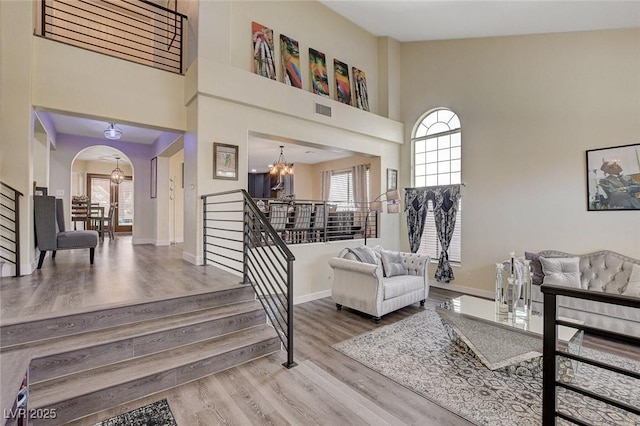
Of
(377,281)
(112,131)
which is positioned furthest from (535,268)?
(112,131)

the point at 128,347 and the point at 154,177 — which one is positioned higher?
the point at 154,177

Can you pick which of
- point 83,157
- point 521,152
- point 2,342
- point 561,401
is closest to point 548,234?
point 521,152

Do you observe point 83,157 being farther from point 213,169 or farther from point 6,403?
point 6,403

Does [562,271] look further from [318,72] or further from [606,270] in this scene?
[318,72]

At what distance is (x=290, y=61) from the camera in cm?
554

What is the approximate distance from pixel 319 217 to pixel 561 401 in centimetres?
411

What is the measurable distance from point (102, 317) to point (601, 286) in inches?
239

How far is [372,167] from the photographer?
7023 millimetres

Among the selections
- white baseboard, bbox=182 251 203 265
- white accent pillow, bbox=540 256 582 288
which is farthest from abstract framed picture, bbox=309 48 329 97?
white accent pillow, bbox=540 256 582 288

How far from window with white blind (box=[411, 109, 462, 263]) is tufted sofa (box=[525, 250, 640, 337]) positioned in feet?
5.86

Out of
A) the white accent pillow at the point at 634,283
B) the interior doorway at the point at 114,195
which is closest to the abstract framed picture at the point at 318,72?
the white accent pillow at the point at 634,283

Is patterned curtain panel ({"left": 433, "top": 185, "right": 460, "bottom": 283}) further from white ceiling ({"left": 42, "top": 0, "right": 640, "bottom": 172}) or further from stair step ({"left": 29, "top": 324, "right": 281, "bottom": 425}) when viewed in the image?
stair step ({"left": 29, "top": 324, "right": 281, "bottom": 425})

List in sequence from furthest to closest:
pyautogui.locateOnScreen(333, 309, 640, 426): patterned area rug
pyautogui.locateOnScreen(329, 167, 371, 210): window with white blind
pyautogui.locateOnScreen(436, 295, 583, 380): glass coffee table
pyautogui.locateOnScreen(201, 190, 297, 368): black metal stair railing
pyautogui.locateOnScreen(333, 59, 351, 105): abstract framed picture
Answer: pyautogui.locateOnScreen(329, 167, 371, 210): window with white blind → pyautogui.locateOnScreen(333, 59, 351, 105): abstract framed picture → pyautogui.locateOnScreen(201, 190, 297, 368): black metal stair railing → pyautogui.locateOnScreen(436, 295, 583, 380): glass coffee table → pyautogui.locateOnScreen(333, 309, 640, 426): patterned area rug

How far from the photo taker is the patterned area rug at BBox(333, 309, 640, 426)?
233 cm
